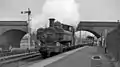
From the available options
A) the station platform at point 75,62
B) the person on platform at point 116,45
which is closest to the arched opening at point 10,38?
the station platform at point 75,62

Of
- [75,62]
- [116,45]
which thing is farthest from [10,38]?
[116,45]

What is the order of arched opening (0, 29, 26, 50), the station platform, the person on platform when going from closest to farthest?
the station platform → the person on platform → arched opening (0, 29, 26, 50)

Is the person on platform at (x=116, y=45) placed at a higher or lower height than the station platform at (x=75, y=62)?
higher

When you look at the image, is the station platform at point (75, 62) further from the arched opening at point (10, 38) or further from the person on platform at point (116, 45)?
the arched opening at point (10, 38)

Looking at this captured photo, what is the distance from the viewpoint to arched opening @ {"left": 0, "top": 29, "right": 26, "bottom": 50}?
2381 inches

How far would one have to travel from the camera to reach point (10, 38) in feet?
208

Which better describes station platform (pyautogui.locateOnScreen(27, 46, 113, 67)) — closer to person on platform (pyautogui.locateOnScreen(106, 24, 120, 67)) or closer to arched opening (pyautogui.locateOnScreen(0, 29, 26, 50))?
person on platform (pyautogui.locateOnScreen(106, 24, 120, 67))

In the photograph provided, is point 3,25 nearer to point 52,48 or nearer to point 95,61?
point 52,48

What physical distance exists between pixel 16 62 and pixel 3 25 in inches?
1672

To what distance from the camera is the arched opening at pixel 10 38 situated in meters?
60.5

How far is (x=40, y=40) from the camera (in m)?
19.3

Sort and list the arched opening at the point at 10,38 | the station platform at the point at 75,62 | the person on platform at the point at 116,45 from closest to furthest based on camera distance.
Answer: the station platform at the point at 75,62 → the person on platform at the point at 116,45 → the arched opening at the point at 10,38

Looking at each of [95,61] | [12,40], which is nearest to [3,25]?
[12,40]

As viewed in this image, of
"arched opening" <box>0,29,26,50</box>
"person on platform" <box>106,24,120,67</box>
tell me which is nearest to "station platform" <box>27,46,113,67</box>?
"person on platform" <box>106,24,120,67</box>
